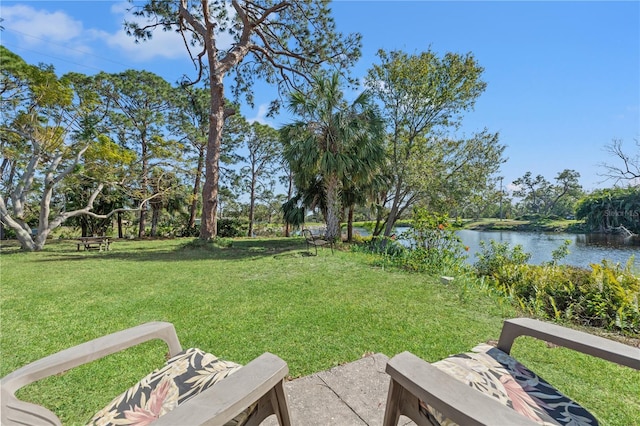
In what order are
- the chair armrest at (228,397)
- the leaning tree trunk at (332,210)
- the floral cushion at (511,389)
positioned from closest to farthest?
the chair armrest at (228,397)
the floral cushion at (511,389)
the leaning tree trunk at (332,210)

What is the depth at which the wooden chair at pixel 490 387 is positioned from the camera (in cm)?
80

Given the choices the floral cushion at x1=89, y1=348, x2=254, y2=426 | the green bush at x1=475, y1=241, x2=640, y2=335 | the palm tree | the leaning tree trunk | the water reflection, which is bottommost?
the water reflection

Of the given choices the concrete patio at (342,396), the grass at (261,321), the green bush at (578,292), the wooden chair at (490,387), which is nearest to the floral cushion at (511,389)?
the wooden chair at (490,387)

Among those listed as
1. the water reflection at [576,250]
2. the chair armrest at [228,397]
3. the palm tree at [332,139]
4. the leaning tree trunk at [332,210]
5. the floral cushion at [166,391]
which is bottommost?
the water reflection at [576,250]

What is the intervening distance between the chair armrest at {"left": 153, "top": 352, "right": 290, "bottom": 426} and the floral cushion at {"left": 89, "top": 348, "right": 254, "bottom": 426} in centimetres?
20

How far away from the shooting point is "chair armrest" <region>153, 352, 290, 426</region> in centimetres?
74

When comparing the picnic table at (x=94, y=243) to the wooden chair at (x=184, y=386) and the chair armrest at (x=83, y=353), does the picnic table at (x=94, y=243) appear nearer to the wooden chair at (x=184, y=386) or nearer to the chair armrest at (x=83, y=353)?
the chair armrest at (x=83, y=353)

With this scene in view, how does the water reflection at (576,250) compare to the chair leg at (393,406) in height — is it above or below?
Result: below

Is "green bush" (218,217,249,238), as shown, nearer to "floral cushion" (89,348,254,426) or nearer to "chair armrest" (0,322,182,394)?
"chair armrest" (0,322,182,394)

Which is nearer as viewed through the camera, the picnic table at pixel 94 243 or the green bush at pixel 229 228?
the picnic table at pixel 94 243

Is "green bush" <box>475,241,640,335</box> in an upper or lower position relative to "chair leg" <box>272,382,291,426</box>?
lower

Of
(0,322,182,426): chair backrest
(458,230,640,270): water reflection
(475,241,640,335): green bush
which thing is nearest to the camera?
(0,322,182,426): chair backrest

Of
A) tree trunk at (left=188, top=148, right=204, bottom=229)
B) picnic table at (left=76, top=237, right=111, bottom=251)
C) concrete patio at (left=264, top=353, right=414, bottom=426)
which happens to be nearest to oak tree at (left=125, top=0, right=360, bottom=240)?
picnic table at (left=76, top=237, right=111, bottom=251)

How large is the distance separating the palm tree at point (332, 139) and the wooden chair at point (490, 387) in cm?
749
